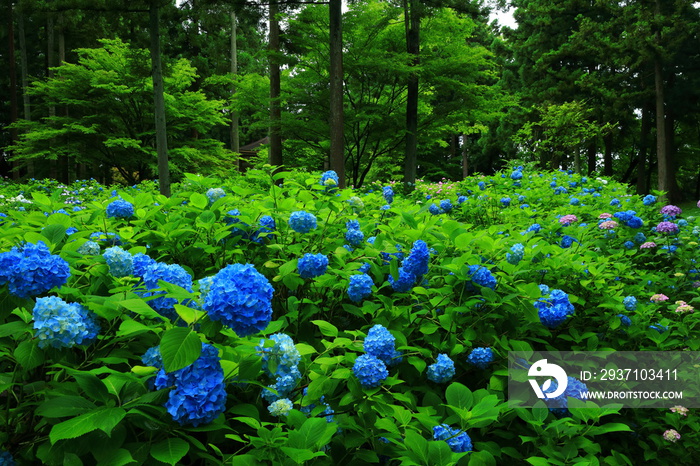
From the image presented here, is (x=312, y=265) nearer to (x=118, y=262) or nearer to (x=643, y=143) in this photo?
(x=118, y=262)

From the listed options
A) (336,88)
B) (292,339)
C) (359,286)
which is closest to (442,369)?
(359,286)

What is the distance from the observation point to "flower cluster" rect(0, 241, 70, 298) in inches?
47.9

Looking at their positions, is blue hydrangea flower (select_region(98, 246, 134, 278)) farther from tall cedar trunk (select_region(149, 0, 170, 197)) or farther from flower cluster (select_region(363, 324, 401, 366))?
tall cedar trunk (select_region(149, 0, 170, 197))

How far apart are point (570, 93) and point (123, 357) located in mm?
25470

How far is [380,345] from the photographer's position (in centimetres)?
153

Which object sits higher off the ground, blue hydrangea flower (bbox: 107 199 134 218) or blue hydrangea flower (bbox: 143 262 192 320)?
blue hydrangea flower (bbox: 107 199 134 218)

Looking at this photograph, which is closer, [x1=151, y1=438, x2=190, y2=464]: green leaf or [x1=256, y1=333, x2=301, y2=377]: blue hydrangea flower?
[x1=151, y1=438, x2=190, y2=464]: green leaf

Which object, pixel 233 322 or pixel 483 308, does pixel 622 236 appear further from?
pixel 233 322

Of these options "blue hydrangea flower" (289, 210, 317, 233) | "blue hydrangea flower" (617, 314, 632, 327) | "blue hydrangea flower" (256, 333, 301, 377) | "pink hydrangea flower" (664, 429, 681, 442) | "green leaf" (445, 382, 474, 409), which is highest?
"blue hydrangea flower" (289, 210, 317, 233)

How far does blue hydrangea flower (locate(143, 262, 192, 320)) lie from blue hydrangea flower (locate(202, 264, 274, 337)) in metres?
0.27

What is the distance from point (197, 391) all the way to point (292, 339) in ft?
2.23

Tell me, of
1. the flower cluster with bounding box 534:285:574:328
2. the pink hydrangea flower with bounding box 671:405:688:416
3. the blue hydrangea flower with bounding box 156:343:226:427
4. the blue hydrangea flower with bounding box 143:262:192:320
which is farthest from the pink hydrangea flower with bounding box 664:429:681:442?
the blue hydrangea flower with bounding box 143:262:192:320

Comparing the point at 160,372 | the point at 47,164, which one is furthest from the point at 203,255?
the point at 47,164

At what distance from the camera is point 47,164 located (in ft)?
51.4
